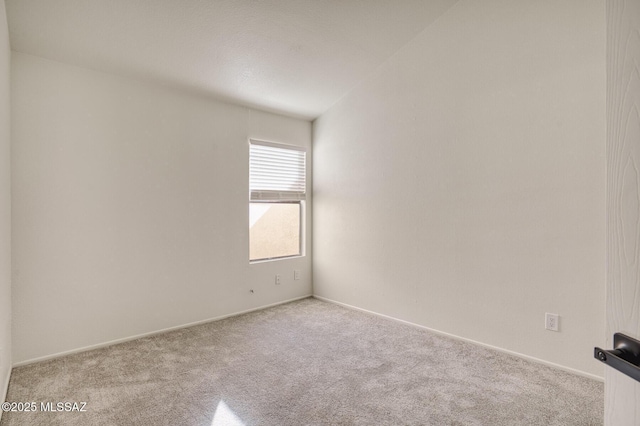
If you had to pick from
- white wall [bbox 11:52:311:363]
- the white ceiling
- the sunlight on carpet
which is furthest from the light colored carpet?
the white ceiling

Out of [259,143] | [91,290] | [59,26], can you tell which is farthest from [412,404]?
[59,26]

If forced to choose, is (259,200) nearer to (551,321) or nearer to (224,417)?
(224,417)

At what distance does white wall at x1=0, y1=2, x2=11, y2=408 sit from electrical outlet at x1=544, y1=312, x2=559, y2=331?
351 centimetres

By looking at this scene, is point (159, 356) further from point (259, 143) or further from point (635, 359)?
point (635, 359)

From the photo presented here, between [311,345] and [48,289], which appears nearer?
[48,289]

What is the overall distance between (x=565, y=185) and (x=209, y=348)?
9.80ft

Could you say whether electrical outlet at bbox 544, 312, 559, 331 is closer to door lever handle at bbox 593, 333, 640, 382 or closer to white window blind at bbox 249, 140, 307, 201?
door lever handle at bbox 593, 333, 640, 382

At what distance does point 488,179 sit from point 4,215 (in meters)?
3.45

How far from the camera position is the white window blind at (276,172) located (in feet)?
12.9

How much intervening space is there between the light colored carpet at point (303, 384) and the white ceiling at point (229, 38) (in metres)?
2.33

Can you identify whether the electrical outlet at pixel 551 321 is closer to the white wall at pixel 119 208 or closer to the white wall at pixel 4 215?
the white wall at pixel 119 208

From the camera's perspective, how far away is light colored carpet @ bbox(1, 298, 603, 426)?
1920 millimetres

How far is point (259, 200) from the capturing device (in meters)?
3.98

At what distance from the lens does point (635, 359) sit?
53cm
